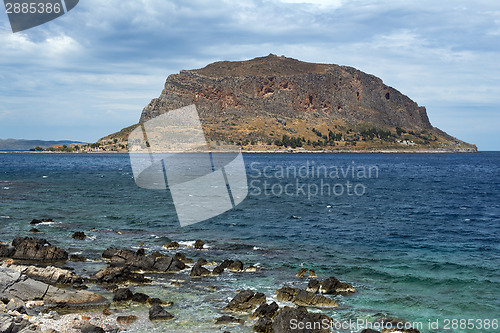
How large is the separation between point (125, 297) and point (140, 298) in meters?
0.65

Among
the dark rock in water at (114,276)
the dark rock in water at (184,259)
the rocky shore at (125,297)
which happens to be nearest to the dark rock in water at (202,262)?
the rocky shore at (125,297)

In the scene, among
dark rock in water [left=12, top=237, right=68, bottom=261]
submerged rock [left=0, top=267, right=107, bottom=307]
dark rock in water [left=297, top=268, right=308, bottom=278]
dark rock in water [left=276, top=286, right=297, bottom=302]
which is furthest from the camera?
dark rock in water [left=12, top=237, right=68, bottom=261]

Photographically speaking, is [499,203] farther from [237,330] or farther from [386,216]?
[237,330]

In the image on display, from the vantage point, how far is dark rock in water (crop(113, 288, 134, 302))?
18844 mm

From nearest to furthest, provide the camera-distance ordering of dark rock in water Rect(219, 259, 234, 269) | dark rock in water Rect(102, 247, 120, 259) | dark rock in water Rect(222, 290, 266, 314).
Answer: dark rock in water Rect(222, 290, 266, 314) → dark rock in water Rect(219, 259, 234, 269) → dark rock in water Rect(102, 247, 120, 259)

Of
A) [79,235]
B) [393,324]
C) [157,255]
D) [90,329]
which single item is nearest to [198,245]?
[157,255]

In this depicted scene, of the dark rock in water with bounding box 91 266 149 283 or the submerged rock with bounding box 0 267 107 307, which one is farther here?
the dark rock in water with bounding box 91 266 149 283

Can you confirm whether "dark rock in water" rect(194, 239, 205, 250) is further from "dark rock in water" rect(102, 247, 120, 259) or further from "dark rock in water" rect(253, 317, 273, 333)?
"dark rock in water" rect(253, 317, 273, 333)

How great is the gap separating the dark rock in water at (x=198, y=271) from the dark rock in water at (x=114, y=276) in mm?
2483

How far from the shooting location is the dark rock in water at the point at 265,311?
17.5m

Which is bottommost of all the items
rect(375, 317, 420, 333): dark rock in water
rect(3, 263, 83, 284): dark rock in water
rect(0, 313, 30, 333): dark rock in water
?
rect(375, 317, 420, 333): dark rock in water

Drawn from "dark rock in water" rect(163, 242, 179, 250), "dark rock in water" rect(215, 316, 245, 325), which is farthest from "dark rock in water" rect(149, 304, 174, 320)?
"dark rock in water" rect(163, 242, 179, 250)

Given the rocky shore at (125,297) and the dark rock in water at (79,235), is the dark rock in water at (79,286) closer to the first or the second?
the rocky shore at (125,297)

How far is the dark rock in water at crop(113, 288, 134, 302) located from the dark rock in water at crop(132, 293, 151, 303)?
0.24 m
